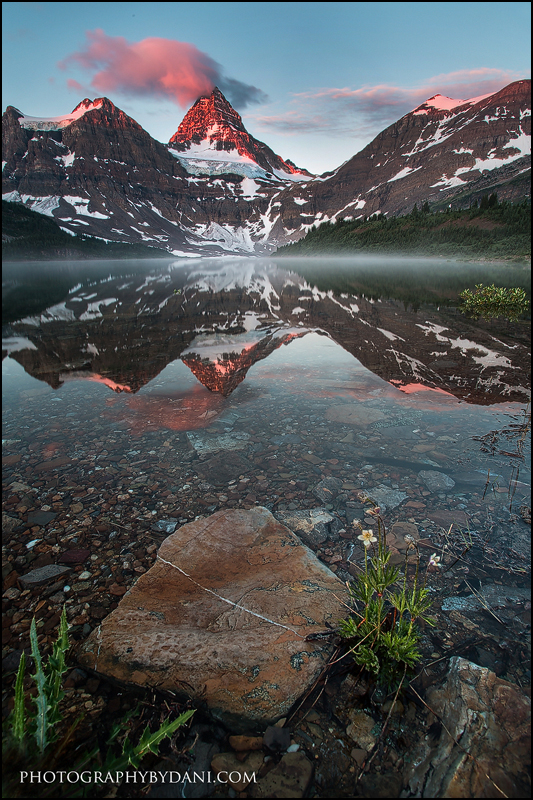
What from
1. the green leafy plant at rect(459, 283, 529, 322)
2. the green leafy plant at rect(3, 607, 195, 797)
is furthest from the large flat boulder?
the green leafy plant at rect(459, 283, 529, 322)

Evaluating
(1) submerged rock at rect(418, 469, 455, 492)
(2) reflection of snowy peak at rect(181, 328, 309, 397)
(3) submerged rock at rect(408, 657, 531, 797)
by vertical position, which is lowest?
(3) submerged rock at rect(408, 657, 531, 797)

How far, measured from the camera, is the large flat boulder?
272cm

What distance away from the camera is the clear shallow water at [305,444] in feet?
14.1

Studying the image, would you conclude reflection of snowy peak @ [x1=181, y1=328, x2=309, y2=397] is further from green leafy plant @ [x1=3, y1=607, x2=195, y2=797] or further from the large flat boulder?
green leafy plant @ [x1=3, y1=607, x2=195, y2=797]

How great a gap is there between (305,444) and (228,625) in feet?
13.2

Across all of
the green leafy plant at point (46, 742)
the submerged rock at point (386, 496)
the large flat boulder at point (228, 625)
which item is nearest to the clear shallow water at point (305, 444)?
the submerged rock at point (386, 496)

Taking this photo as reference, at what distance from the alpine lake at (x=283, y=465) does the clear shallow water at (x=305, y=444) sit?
0.03 metres

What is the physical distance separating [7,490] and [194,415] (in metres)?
3.74

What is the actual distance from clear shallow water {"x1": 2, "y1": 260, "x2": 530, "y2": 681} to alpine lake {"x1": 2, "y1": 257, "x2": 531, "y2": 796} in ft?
0.10

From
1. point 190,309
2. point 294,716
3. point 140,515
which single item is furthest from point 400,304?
point 294,716

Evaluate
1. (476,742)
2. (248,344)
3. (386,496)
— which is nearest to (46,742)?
(476,742)

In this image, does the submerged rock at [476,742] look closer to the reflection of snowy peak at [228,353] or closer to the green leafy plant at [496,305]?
the reflection of snowy peak at [228,353]

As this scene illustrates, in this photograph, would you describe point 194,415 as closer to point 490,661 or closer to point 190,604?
point 190,604

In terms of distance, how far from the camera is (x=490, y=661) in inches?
117
